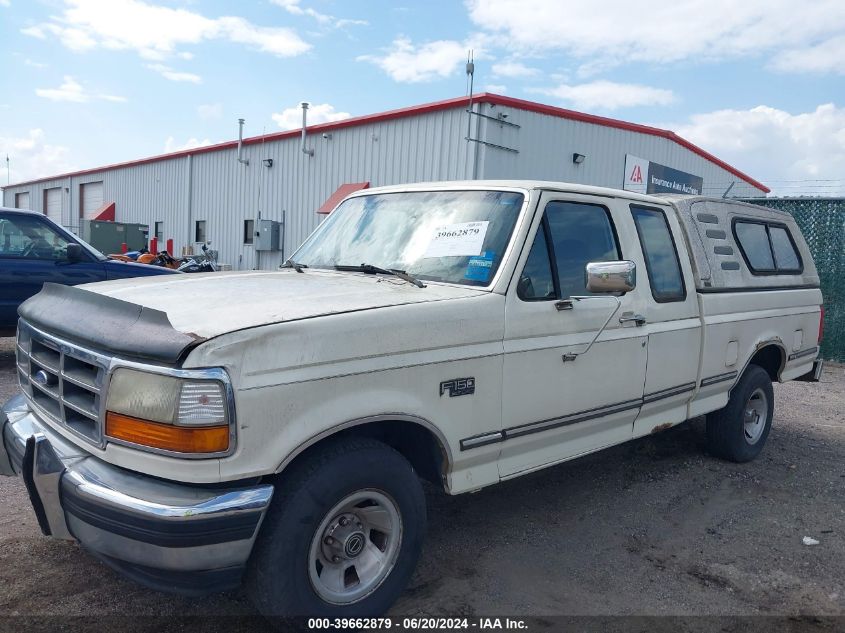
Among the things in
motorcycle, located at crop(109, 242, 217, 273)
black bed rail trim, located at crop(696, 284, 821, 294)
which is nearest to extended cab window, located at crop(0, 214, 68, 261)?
motorcycle, located at crop(109, 242, 217, 273)

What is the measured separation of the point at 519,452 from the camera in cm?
339

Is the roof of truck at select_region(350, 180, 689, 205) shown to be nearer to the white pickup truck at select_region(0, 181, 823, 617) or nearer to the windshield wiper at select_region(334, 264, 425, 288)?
the white pickup truck at select_region(0, 181, 823, 617)

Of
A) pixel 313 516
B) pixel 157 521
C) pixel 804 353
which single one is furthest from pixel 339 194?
pixel 157 521

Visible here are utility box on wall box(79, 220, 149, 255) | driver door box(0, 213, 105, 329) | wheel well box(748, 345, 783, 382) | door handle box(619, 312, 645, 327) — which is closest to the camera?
door handle box(619, 312, 645, 327)

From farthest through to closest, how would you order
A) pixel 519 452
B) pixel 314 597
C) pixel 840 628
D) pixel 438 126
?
1. pixel 438 126
2. pixel 519 452
3. pixel 840 628
4. pixel 314 597

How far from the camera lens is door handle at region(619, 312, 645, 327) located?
389cm

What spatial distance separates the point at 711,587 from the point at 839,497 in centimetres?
206

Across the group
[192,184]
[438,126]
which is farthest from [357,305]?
[192,184]

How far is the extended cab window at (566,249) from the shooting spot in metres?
3.47

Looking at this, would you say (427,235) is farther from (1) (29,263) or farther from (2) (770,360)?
(1) (29,263)

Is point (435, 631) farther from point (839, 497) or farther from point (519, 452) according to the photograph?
point (839, 497)

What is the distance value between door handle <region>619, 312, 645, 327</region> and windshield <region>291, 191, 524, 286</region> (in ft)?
3.13

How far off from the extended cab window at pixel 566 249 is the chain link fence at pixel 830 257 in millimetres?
7897

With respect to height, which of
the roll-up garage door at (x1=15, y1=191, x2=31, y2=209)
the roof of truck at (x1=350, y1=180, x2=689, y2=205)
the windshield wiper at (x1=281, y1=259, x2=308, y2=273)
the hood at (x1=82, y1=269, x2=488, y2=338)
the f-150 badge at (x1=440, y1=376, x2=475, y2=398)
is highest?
the roll-up garage door at (x1=15, y1=191, x2=31, y2=209)
